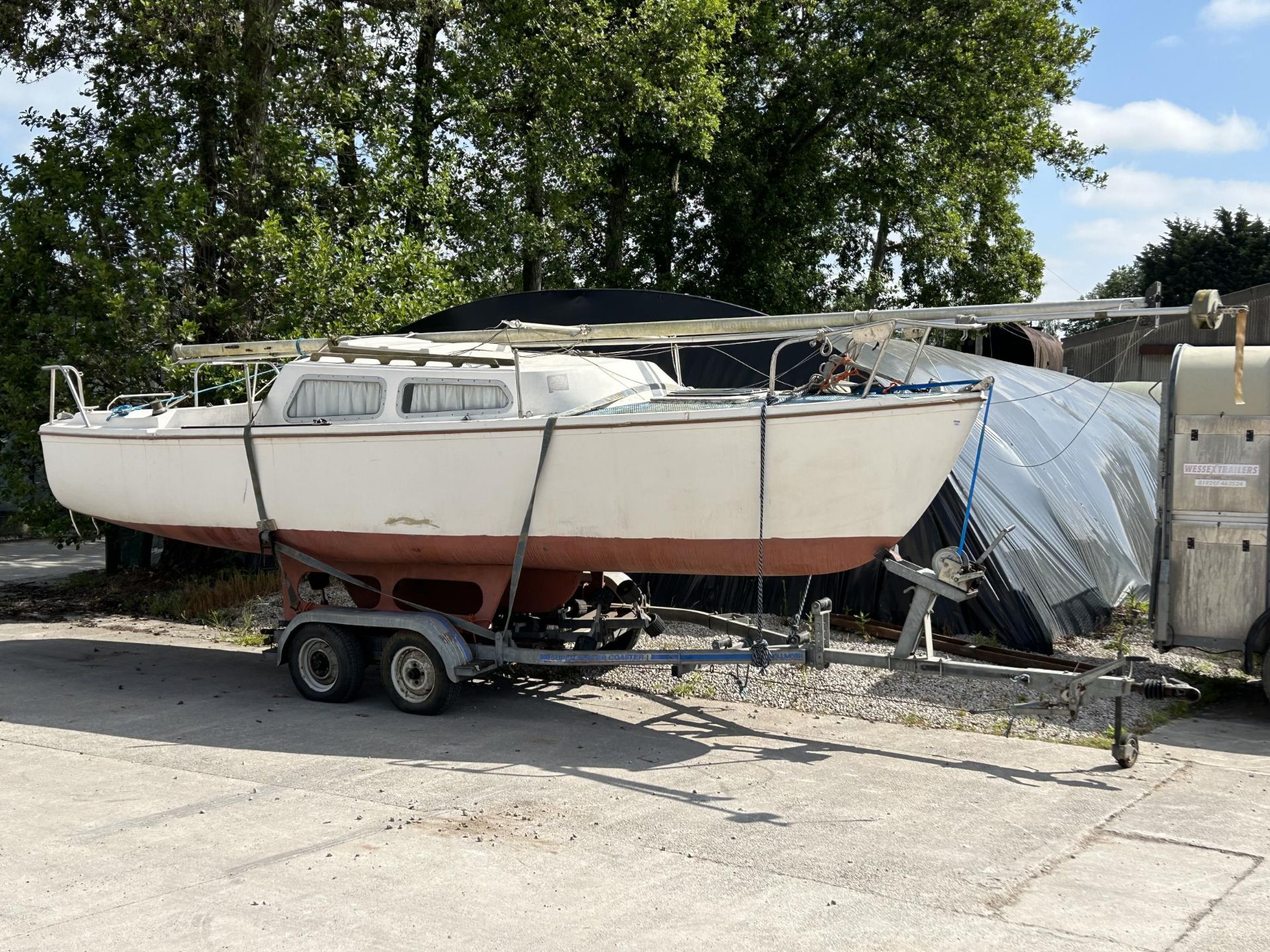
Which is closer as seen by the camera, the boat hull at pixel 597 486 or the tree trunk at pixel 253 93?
the boat hull at pixel 597 486

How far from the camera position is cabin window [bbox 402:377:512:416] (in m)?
8.55

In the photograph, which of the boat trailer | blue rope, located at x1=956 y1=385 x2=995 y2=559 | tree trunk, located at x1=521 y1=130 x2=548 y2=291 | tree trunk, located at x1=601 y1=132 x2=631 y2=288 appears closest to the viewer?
the boat trailer

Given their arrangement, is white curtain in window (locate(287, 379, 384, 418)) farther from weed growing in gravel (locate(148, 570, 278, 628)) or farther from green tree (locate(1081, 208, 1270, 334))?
green tree (locate(1081, 208, 1270, 334))

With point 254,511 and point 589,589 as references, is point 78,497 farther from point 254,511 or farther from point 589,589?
point 589,589

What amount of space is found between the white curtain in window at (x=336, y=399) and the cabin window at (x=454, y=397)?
0.96ft

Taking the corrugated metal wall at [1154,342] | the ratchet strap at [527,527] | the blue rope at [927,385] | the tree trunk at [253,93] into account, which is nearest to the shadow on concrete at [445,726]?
the ratchet strap at [527,527]

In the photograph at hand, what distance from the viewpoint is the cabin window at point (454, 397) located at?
855cm

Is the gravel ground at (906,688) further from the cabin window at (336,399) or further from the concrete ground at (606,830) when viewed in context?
the cabin window at (336,399)

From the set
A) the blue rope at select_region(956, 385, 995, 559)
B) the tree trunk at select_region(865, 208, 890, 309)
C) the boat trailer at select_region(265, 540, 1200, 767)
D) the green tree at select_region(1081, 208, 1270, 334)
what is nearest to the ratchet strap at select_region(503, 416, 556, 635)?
the boat trailer at select_region(265, 540, 1200, 767)

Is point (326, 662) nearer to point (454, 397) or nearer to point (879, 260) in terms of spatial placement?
point (454, 397)

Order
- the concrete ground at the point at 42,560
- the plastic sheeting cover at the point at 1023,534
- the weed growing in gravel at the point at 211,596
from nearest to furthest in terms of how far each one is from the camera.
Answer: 1. the plastic sheeting cover at the point at 1023,534
2. the weed growing in gravel at the point at 211,596
3. the concrete ground at the point at 42,560

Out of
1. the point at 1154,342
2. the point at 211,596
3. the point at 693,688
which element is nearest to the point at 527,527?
the point at 693,688

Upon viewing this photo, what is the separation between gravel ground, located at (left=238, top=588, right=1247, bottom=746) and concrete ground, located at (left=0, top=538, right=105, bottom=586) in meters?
9.88

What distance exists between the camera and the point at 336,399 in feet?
30.1
